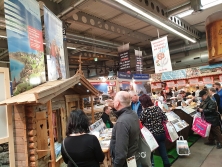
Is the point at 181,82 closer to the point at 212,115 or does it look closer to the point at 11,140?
the point at 212,115

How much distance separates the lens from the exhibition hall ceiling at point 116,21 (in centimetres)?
529

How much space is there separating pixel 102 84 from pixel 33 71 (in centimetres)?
577

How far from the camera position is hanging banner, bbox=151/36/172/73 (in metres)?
6.84

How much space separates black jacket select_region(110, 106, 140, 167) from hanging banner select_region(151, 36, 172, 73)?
499 centimetres

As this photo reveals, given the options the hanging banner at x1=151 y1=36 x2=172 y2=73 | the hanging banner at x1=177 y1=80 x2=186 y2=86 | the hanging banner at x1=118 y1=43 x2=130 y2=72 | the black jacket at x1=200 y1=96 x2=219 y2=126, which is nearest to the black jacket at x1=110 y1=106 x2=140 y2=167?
the black jacket at x1=200 y1=96 x2=219 y2=126

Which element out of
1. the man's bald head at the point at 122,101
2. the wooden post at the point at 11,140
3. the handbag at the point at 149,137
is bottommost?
the handbag at the point at 149,137

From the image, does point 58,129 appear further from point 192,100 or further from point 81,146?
point 192,100

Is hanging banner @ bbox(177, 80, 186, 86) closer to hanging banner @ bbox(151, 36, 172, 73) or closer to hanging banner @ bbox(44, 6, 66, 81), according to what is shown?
hanging banner @ bbox(151, 36, 172, 73)

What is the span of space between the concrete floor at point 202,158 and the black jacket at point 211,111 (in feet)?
2.67

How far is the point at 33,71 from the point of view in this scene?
2.88 m

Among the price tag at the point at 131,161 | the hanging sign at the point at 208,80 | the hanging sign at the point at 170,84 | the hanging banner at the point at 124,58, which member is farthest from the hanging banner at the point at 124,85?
the price tag at the point at 131,161

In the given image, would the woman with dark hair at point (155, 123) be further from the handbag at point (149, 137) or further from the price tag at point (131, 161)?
the price tag at point (131, 161)

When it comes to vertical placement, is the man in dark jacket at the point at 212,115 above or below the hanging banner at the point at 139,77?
below

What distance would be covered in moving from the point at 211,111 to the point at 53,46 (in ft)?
15.9
